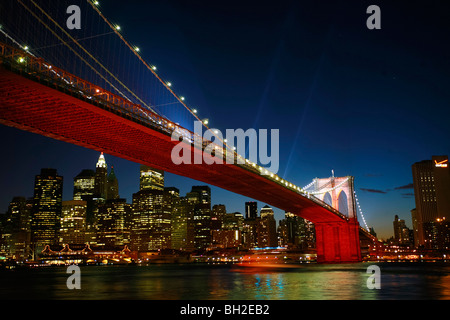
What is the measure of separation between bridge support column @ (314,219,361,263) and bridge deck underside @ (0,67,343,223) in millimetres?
29170

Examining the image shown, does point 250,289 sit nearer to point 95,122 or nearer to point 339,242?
point 95,122

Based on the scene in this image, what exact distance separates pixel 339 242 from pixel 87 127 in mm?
51156

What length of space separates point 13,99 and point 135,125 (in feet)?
24.9

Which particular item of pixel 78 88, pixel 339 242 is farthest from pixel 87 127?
pixel 339 242

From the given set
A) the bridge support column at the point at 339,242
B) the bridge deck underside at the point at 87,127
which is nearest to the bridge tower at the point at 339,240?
the bridge support column at the point at 339,242

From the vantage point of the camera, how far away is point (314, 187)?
82000 mm

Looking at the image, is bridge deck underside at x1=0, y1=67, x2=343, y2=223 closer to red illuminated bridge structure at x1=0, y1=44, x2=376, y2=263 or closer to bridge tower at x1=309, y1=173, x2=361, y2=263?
red illuminated bridge structure at x1=0, y1=44, x2=376, y2=263

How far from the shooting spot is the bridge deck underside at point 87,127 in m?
23.6

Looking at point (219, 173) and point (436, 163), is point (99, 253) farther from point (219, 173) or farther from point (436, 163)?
point (436, 163)
